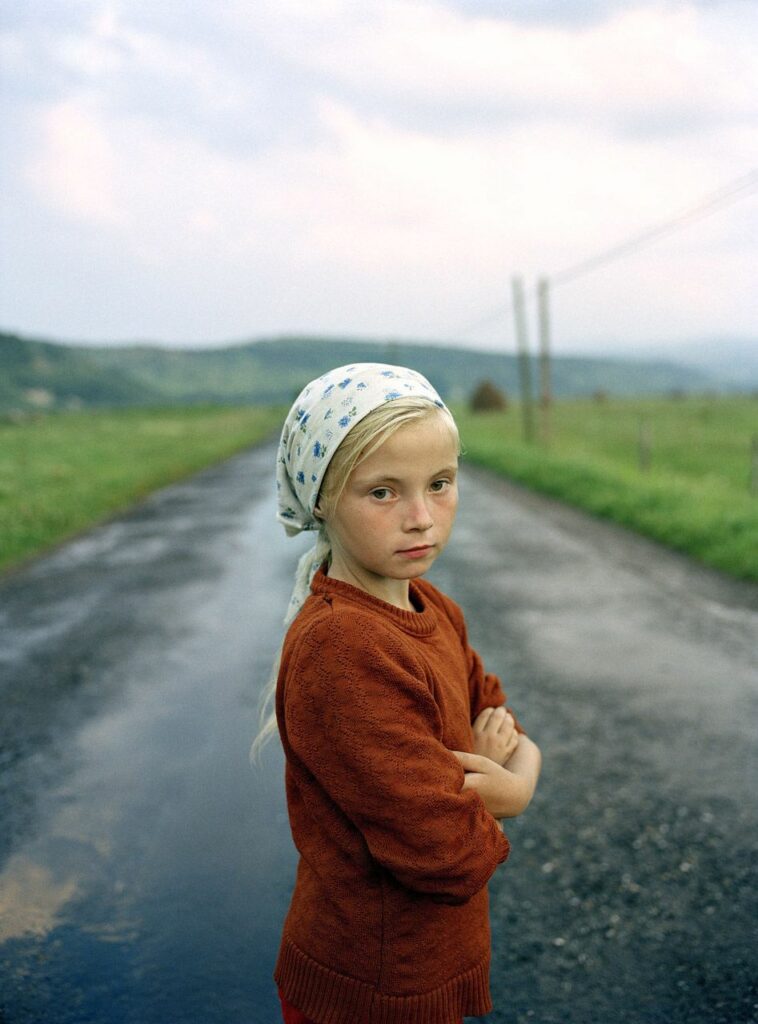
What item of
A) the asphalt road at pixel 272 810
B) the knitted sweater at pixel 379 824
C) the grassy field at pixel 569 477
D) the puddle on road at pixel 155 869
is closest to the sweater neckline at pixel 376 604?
the knitted sweater at pixel 379 824

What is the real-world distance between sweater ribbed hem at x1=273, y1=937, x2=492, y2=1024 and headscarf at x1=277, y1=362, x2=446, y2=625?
731 millimetres

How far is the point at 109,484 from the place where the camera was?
61.1 ft

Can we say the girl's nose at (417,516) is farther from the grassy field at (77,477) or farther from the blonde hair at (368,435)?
the grassy field at (77,477)

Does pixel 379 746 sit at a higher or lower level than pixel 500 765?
higher

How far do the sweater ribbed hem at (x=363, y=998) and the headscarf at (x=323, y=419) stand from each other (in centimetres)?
73

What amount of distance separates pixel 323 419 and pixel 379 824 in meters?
0.67

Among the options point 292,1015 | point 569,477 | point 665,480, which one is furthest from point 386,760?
point 569,477

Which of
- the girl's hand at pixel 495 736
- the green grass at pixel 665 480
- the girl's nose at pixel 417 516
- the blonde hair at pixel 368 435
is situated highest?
the blonde hair at pixel 368 435

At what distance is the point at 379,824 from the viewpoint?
1370 millimetres

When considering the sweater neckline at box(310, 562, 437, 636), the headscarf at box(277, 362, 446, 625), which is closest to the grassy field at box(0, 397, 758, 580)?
the sweater neckline at box(310, 562, 437, 636)

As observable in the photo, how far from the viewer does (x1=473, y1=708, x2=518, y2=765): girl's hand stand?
1.72m

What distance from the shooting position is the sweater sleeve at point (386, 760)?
136 cm

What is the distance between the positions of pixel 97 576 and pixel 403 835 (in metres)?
8.41

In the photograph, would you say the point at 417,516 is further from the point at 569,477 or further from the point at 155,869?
the point at 569,477
